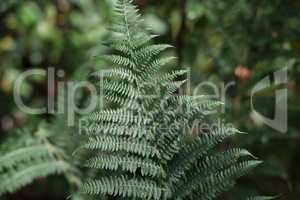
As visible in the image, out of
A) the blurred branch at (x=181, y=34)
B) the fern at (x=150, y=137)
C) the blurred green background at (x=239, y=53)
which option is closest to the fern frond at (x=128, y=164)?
the fern at (x=150, y=137)

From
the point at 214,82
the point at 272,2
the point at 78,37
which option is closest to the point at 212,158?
the point at 214,82

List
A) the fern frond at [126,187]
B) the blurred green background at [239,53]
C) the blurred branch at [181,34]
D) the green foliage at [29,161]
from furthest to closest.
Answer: the blurred branch at [181,34]
the blurred green background at [239,53]
the green foliage at [29,161]
the fern frond at [126,187]

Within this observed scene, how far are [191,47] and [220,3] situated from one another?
1.11 ft

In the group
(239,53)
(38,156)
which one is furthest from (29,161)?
(239,53)

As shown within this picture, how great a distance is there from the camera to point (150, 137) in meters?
1.62

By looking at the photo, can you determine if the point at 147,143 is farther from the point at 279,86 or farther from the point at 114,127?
the point at 279,86

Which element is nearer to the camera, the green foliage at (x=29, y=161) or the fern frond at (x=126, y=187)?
the fern frond at (x=126, y=187)

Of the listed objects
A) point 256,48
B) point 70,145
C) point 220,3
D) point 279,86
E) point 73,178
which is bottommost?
point 73,178

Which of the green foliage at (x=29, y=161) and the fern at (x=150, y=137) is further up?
the fern at (x=150, y=137)

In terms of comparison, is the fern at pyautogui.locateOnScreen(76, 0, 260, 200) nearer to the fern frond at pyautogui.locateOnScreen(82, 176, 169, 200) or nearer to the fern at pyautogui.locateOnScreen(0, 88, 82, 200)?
the fern frond at pyautogui.locateOnScreen(82, 176, 169, 200)

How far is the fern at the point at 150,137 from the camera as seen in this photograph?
5.16 ft

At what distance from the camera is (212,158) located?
5.25 ft

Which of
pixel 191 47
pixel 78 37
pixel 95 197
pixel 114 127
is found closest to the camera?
pixel 114 127

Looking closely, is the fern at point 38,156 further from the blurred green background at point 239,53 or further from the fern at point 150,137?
the fern at point 150,137
